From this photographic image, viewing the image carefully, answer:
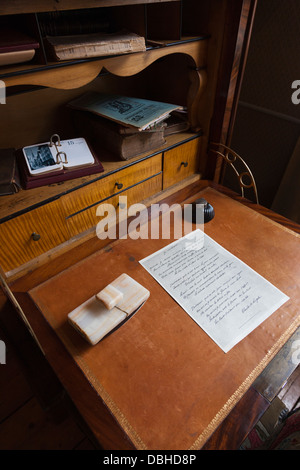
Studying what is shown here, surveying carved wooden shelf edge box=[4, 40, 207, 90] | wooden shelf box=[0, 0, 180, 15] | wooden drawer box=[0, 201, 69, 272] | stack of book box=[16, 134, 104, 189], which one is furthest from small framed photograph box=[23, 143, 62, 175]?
wooden shelf box=[0, 0, 180, 15]

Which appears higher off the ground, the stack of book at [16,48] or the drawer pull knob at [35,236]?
the stack of book at [16,48]

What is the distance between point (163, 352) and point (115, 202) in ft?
1.73

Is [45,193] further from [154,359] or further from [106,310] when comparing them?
[154,359]

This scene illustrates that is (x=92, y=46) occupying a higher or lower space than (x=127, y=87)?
higher

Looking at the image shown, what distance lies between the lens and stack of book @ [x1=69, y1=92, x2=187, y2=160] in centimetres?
87

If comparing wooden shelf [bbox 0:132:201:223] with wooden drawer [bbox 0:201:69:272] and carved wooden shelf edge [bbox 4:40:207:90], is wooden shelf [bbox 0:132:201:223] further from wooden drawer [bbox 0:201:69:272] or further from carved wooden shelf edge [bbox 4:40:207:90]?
carved wooden shelf edge [bbox 4:40:207:90]

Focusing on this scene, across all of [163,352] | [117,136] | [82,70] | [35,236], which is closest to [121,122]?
[117,136]

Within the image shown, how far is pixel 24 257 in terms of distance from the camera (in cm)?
82

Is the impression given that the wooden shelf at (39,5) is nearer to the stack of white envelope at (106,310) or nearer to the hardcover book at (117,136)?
the hardcover book at (117,136)

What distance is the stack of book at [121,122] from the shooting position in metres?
0.87

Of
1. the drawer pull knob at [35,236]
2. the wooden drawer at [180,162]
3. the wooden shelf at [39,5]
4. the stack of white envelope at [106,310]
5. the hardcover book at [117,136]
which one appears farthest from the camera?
the wooden drawer at [180,162]

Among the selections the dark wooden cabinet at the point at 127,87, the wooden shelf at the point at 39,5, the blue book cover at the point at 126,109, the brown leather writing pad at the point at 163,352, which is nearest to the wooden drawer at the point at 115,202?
the dark wooden cabinet at the point at 127,87

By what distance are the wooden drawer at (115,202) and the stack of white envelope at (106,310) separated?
10.4 inches

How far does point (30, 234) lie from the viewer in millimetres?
795
